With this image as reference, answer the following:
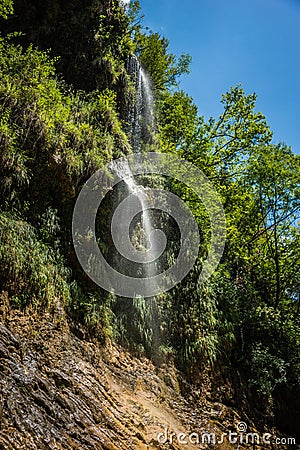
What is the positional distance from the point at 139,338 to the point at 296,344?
18.3 ft

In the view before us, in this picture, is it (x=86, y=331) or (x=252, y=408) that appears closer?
(x=86, y=331)

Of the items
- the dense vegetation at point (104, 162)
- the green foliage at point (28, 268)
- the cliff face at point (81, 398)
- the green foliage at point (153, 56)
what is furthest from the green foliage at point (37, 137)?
the green foliage at point (153, 56)

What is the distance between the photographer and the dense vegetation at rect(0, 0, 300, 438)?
6.42 metres

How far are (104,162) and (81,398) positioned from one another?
16.8ft

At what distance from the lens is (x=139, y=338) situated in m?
7.81

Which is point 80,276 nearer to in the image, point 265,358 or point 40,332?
point 40,332

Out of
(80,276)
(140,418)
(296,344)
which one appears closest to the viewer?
(140,418)

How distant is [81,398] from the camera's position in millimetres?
5023

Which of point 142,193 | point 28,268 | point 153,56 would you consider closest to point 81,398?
point 28,268

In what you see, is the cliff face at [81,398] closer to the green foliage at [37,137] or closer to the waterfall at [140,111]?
the green foliage at [37,137]

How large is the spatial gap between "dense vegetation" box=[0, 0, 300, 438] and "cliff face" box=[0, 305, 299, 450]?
1.50 ft

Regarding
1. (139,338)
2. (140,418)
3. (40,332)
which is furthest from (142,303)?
(40,332)

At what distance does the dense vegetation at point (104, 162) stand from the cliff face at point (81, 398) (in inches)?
18.0

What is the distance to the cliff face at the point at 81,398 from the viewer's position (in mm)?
4168
